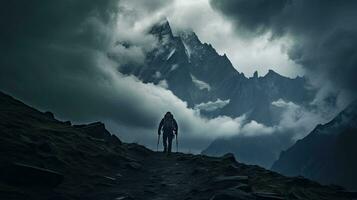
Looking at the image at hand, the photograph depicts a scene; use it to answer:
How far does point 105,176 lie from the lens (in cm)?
2648

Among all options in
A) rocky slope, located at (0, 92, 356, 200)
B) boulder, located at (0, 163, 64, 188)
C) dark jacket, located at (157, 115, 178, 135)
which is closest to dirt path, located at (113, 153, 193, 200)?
rocky slope, located at (0, 92, 356, 200)

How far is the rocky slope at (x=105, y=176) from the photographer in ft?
67.2

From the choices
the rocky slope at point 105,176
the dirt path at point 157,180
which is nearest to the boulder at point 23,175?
the rocky slope at point 105,176

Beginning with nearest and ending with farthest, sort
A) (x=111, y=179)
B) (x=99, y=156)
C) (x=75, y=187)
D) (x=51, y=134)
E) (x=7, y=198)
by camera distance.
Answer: (x=7, y=198)
(x=75, y=187)
(x=111, y=179)
(x=99, y=156)
(x=51, y=134)

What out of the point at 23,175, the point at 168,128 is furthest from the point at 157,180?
the point at 168,128

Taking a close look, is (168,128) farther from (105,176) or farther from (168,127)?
(105,176)

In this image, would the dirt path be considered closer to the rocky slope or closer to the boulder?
the rocky slope

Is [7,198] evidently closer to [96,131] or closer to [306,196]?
[306,196]

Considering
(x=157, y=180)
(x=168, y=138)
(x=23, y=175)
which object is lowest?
(x=23, y=175)

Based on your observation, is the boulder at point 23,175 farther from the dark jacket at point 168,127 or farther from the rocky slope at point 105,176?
the dark jacket at point 168,127

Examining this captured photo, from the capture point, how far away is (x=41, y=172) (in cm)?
2080

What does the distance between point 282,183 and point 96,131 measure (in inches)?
917

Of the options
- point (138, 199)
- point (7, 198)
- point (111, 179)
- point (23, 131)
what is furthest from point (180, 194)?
point (23, 131)

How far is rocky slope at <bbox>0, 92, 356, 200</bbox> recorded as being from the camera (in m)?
20.5
